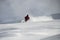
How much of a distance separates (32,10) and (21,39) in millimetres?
2977

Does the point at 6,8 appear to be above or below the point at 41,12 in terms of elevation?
above

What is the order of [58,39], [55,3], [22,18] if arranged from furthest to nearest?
[55,3] → [22,18] → [58,39]

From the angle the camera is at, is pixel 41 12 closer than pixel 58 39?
No

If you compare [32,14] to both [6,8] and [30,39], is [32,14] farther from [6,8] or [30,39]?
[30,39]

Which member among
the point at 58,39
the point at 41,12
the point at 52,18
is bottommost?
the point at 58,39

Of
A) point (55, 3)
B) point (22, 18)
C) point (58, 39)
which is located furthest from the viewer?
point (55, 3)

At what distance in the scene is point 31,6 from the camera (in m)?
4.89

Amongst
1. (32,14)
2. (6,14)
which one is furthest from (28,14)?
(6,14)

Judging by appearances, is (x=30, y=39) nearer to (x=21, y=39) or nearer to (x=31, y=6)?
(x=21, y=39)

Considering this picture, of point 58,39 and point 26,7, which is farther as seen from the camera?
point 26,7

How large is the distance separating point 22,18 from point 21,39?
2.69 m

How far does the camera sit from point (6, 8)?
4902mm

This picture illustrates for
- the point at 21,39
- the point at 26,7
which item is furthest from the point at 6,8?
the point at 21,39

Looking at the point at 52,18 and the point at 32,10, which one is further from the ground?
the point at 32,10
